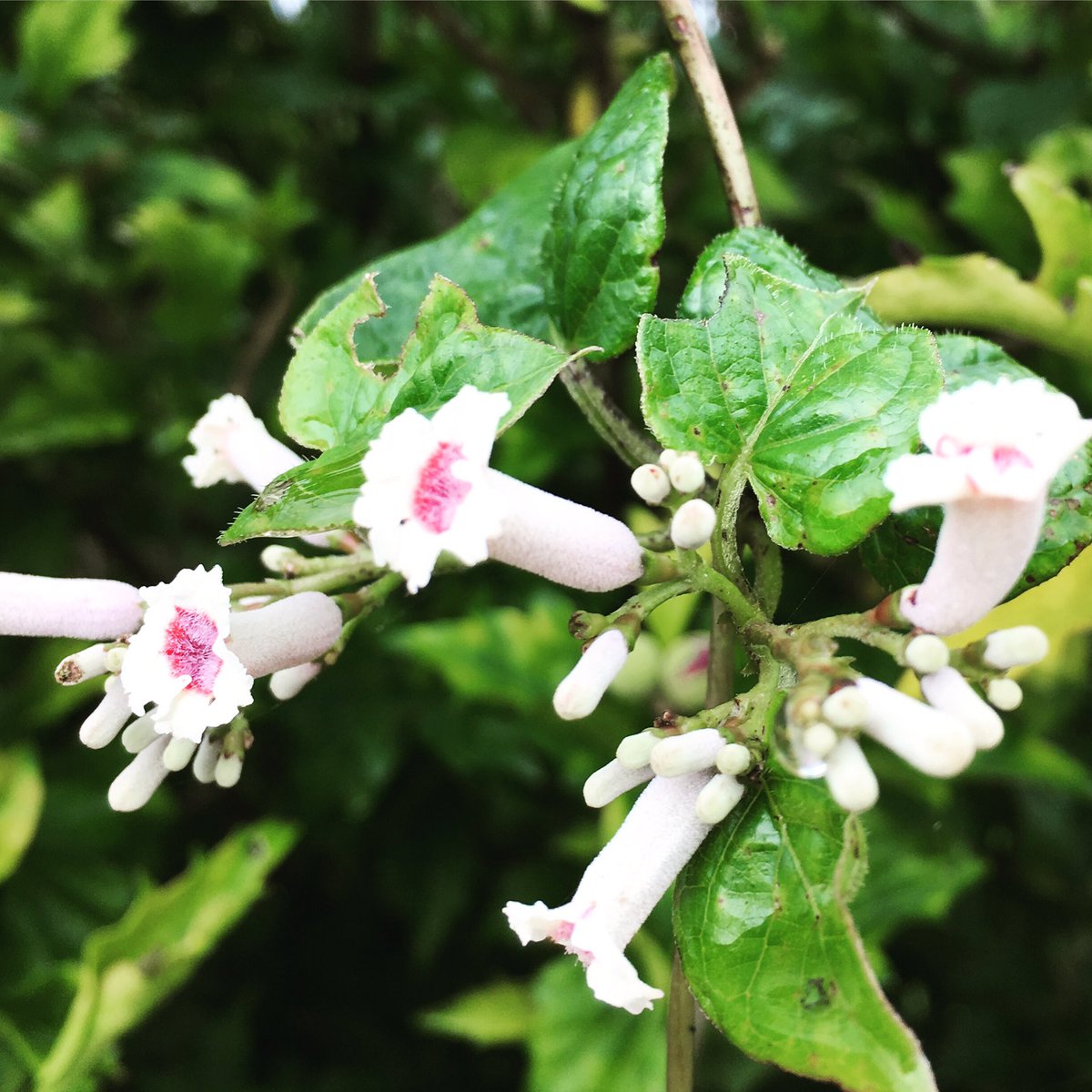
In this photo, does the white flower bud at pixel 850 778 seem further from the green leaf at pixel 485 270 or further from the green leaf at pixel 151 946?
the green leaf at pixel 151 946

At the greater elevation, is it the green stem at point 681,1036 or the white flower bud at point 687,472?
the white flower bud at point 687,472

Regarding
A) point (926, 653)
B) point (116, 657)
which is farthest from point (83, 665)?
point (926, 653)

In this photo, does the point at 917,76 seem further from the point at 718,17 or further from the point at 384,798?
the point at 384,798

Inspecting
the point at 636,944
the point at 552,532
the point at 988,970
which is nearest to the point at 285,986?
the point at 636,944

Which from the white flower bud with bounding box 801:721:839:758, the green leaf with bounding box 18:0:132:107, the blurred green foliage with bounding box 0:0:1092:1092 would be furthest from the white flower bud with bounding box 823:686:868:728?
the green leaf with bounding box 18:0:132:107

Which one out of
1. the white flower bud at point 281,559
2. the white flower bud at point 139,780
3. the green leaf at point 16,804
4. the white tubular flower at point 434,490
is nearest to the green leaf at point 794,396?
the white tubular flower at point 434,490
